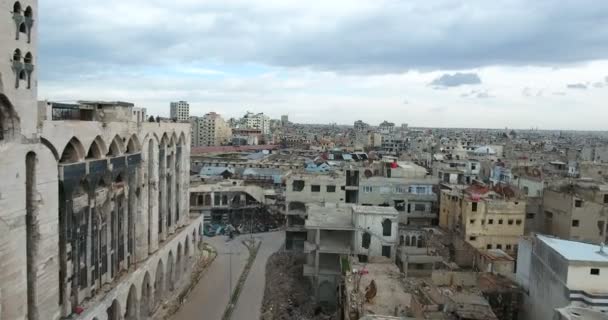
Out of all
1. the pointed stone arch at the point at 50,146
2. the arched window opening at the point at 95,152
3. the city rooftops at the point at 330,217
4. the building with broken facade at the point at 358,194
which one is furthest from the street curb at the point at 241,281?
the pointed stone arch at the point at 50,146

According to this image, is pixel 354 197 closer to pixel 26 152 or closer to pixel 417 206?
pixel 417 206

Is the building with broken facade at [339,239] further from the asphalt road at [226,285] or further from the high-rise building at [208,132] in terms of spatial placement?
the high-rise building at [208,132]

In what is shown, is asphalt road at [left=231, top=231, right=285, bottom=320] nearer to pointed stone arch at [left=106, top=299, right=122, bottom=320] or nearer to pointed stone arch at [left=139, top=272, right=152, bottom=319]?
pointed stone arch at [left=139, top=272, right=152, bottom=319]

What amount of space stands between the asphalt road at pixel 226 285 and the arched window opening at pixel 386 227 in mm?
10303

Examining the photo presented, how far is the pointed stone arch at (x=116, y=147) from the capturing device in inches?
1109

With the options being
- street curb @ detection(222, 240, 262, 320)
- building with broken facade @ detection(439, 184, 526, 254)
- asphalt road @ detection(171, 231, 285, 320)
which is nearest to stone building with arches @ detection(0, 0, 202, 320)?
asphalt road @ detection(171, 231, 285, 320)

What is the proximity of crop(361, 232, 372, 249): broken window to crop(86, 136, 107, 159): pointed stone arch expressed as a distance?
1830cm

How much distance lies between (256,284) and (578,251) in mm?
24453

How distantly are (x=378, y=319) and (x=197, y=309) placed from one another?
19.3 m

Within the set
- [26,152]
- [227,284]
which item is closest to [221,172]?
[227,284]

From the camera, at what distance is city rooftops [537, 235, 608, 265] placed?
22906 mm

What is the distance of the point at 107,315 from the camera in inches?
1041

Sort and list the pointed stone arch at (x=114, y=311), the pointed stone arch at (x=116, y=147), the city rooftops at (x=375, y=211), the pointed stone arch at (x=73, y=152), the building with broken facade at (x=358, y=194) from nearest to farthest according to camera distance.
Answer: the pointed stone arch at (x=73, y=152), the pointed stone arch at (x=114, y=311), the pointed stone arch at (x=116, y=147), the city rooftops at (x=375, y=211), the building with broken facade at (x=358, y=194)

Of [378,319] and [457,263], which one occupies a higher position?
[378,319]
